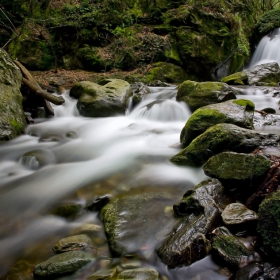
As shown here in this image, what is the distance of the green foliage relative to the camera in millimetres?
17875

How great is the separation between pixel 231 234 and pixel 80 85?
6892mm

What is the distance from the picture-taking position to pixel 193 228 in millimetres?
2520

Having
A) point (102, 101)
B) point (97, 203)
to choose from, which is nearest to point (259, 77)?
point (102, 101)

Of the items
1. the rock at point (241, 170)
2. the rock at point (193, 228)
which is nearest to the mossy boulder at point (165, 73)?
the rock at point (241, 170)

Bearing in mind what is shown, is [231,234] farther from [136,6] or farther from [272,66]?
[136,6]

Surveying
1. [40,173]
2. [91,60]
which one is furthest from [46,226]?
[91,60]

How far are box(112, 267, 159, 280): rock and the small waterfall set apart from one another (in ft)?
56.0

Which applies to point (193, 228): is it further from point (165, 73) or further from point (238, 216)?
point (165, 73)

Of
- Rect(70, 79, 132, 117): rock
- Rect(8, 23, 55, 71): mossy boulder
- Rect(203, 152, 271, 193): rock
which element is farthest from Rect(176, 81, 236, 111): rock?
Rect(8, 23, 55, 71): mossy boulder

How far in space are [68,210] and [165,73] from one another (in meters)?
9.81

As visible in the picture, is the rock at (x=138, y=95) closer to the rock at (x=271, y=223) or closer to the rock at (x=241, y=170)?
the rock at (x=241, y=170)

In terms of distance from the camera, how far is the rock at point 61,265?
2307 mm

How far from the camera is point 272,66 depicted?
12453 millimetres

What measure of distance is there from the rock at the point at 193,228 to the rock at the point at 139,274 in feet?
0.74
